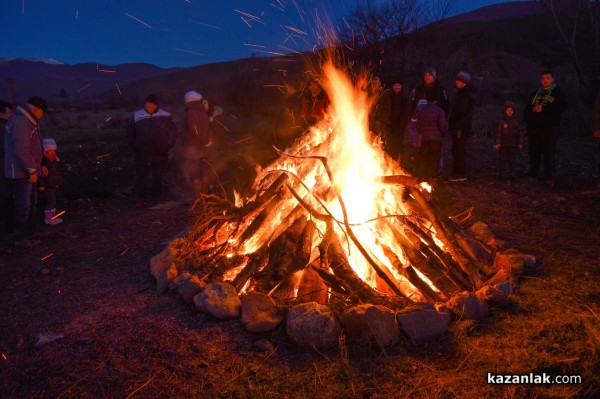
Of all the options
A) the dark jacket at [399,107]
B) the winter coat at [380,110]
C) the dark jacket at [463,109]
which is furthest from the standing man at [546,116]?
the winter coat at [380,110]

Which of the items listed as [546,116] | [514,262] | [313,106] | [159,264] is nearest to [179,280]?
[159,264]

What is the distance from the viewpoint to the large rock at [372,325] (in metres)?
3.20

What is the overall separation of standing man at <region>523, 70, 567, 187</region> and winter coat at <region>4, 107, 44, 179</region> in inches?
324

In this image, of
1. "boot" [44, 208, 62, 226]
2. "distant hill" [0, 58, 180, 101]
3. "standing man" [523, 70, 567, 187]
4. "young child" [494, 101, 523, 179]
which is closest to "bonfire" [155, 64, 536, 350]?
"boot" [44, 208, 62, 226]

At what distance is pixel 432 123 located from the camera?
783cm

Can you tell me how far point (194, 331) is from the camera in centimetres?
343

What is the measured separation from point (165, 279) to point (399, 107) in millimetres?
6541

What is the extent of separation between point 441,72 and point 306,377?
18.2 metres

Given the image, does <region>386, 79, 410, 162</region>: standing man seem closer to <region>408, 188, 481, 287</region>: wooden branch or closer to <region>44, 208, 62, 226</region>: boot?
<region>408, 188, 481, 287</region>: wooden branch

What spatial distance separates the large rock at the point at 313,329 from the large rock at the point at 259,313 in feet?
0.57

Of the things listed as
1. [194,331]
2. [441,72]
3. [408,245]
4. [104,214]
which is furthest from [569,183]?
[441,72]

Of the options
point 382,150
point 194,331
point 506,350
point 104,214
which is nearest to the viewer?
point 506,350

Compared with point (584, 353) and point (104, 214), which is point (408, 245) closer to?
point (584, 353)

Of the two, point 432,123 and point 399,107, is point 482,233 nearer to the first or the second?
point 432,123
